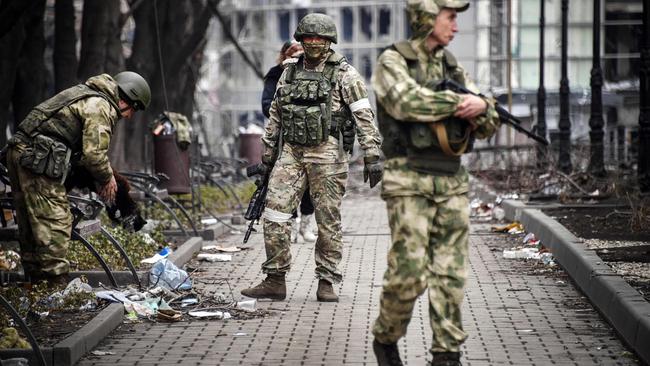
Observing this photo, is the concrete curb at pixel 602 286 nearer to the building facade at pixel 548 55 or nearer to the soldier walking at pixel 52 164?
the soldier walking at pixel 52 164

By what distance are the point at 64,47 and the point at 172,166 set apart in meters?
7.89

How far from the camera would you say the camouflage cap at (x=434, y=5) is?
7750 millimetres

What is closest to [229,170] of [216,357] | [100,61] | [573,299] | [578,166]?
[100,61]

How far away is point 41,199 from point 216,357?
7.25ft

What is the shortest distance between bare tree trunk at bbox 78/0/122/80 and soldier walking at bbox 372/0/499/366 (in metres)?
15.4

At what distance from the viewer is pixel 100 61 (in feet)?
75.4

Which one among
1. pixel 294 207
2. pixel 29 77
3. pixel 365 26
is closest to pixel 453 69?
pixel 294 207

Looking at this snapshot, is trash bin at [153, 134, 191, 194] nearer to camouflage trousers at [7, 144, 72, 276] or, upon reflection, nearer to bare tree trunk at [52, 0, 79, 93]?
bare tree trunk at [52, 0, 79, 93]

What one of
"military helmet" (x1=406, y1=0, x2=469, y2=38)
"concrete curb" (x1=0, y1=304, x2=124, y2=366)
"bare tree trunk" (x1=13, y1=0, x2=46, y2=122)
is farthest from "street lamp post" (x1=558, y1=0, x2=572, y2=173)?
"military helmet" (x1=406, y1=0, x2=469, y2=38)

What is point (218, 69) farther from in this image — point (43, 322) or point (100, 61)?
point (43, 322)

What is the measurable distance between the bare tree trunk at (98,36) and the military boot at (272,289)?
12076 mm

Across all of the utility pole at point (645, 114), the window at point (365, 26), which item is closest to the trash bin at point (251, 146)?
the utility pole at point (645, 114)

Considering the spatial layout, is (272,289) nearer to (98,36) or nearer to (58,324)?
(58,324)

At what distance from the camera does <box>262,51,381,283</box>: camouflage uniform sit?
11.2m
